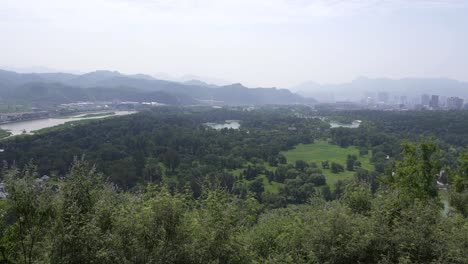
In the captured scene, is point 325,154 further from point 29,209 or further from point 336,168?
point 29,209

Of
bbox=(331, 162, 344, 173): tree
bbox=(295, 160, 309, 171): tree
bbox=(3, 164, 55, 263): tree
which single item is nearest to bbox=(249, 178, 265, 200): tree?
bbox=(295, 160, 309, 171): tree

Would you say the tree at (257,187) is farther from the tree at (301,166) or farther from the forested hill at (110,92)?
the forested hill at (110,92)

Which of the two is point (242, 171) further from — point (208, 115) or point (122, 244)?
point (208, 115)

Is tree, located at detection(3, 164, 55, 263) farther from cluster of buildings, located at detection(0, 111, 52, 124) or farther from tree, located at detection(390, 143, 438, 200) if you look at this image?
cluster of buildings, located at detection(0, 111, 52, 124)

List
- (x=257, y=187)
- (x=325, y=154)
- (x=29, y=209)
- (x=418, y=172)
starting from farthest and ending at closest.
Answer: (x=325, y=154) → (x=257, y=187) → (x=418, y=172) → (x=29, y=209)

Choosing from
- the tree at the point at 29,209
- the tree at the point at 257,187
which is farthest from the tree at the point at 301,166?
the tree at the point at 29,209

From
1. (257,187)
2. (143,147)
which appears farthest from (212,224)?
(143,147)
